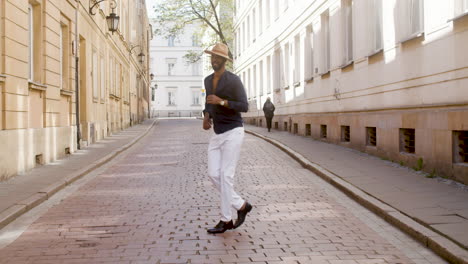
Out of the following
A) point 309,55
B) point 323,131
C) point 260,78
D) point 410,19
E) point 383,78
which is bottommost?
point 323,131

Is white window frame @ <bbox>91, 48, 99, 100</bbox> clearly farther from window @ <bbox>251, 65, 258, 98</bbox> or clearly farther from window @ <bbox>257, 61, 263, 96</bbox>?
window @ <bbox>251, 65, 258, 98</bbox>

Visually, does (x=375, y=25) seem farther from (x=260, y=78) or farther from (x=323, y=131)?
(x=260, y=78)

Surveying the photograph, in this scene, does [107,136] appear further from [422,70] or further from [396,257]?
[396,257]

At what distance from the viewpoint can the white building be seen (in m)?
81.6

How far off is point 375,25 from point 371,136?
280cm

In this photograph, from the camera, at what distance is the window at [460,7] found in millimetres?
9359

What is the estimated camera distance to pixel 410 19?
12.0 metres

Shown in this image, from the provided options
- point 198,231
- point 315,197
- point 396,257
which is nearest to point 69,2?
point 315,197

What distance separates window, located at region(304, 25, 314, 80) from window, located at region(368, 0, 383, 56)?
22.0 ft

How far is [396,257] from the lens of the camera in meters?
5.27

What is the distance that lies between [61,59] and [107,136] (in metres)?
8.28

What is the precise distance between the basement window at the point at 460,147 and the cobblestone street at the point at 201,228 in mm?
2224

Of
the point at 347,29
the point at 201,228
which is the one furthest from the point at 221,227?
the point at 347,29

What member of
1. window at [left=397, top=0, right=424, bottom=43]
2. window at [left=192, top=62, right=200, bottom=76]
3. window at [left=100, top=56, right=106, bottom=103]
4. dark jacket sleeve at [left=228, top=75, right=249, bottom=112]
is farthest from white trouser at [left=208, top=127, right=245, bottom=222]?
window at [left=192, top=62, right=200, bottom=76]
